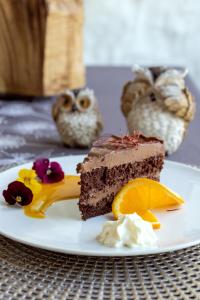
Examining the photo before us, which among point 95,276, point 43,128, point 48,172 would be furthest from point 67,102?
point 95,276

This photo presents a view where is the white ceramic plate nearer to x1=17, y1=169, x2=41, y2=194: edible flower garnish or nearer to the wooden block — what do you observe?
x1=17, y1=169, x2=41, y2=194: edible flower garnish

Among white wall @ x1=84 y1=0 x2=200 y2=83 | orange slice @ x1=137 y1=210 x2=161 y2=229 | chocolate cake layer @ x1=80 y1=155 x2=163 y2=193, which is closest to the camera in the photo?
orange slice @ x1=137 y1=210 x2=161 y2=229

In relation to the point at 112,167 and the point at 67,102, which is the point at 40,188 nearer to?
the point at 112,167

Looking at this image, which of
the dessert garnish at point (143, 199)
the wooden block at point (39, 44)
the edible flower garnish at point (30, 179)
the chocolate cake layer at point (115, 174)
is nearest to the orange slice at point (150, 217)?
the dessert garnish at point (143, 199)

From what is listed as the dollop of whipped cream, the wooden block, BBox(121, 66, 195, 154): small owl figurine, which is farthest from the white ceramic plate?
the wooden block

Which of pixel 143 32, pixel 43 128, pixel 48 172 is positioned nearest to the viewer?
pixel 48 172

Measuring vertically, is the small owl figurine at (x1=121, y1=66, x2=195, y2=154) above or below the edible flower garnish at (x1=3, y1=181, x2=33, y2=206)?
above

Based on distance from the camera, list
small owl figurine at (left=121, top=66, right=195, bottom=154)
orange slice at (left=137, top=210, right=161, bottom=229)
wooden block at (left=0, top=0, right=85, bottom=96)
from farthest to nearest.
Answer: wooden block at (left=0, top=0, right=85, bottom=96)
small owl figurine at (left=121, top=66, right=195, bottom=154)
orange slice at (left=137, top=210, right=161, bottom=229)

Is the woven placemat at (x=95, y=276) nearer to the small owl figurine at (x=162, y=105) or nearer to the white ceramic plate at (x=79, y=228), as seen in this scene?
the white ceramic plate at (x=79, y=228)
